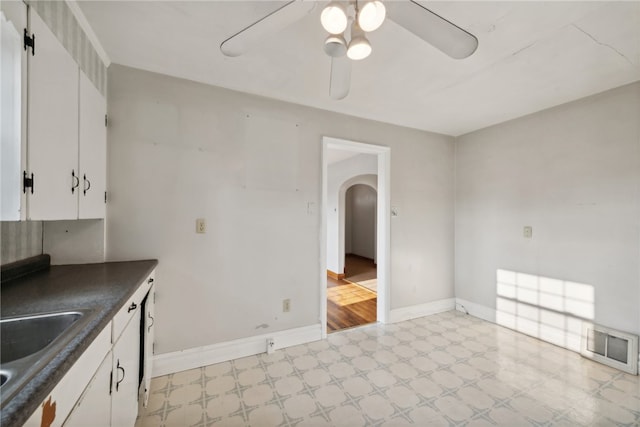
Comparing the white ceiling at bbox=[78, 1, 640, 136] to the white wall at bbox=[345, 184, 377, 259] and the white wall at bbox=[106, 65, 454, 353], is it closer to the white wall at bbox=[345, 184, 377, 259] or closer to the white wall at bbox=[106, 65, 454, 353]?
the white wall at bbox=[106, 65, 454, 353]

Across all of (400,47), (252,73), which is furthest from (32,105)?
(400,47)

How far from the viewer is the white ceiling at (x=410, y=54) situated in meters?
1.41

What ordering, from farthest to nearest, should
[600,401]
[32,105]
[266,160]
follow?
[266,160] < [600,401] < [32,105]

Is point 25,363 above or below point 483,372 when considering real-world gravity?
above

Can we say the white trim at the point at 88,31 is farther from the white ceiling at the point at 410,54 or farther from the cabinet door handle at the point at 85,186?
→ the cabinet door handle at the point at 85,186

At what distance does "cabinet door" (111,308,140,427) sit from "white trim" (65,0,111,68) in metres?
1.66

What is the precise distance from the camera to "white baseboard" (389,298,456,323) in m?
3.13

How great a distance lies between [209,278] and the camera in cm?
219

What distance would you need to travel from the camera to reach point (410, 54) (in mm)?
1771

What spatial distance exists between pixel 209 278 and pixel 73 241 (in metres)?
0.93

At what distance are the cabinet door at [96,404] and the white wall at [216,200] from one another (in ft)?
3.76

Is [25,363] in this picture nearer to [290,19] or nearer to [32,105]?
[32,105]

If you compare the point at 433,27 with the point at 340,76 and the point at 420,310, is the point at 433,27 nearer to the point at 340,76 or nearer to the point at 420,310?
the point at 340,76

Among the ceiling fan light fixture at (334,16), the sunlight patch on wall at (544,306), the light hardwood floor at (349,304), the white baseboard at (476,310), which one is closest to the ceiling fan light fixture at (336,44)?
the ceiling fan light fixture at (334,16)
